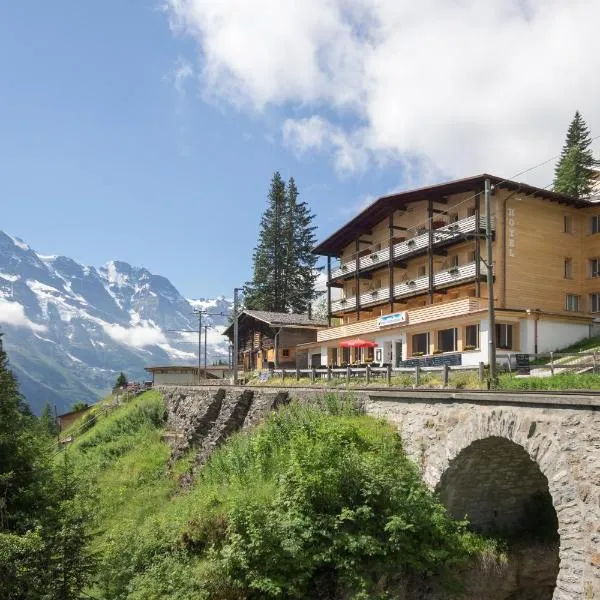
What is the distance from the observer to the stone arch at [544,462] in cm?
1170

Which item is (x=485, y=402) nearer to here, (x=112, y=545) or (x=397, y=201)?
(x=112, y=545)

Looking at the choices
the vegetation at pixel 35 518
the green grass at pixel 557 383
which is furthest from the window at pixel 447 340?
the vegetation at pixel 35 518

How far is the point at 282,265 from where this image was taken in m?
68.9

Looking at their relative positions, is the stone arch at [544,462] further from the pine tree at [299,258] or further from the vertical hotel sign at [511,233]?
the pine tree at [299,258]

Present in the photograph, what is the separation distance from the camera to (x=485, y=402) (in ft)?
49.0

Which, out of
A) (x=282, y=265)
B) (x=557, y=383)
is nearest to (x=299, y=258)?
(x=282, y=265)

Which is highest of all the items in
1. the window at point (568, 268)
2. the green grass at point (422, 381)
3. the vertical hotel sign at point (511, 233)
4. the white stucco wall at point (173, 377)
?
the vertical hotel sign at point (511, 233)

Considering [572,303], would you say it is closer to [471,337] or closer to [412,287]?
[471,337]

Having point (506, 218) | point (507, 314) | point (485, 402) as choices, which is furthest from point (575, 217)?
point (485, 402)

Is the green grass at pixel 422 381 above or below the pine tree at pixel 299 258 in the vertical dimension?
below

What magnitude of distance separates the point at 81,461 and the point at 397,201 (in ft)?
87.3

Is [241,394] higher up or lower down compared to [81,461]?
higher up

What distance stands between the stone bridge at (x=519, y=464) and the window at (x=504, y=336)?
14570 millimetres

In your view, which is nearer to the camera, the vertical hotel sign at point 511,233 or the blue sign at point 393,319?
the vertical hotel sign at point 511,233
